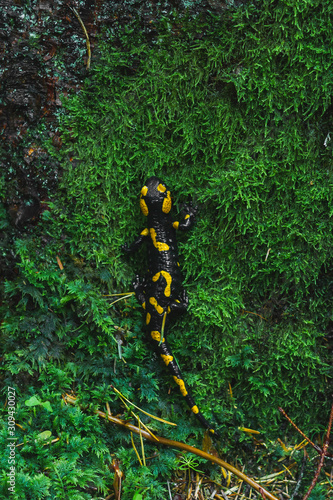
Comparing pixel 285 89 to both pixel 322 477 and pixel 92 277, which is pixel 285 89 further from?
pixel 322 477

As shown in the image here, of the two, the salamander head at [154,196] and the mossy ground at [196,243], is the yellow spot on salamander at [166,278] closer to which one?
the mossy ground at [196,243]

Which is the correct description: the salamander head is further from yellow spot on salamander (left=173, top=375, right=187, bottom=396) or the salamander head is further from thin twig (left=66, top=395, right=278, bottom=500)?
thin twig (left=66, top=395, right=278, bottom=500)

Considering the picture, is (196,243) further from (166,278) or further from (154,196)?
(154,196)

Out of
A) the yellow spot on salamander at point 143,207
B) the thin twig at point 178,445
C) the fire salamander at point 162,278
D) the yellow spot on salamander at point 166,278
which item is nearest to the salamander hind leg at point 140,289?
the fire salamander at point 162,278

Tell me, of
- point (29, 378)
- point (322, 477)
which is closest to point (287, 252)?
point (322, 477)

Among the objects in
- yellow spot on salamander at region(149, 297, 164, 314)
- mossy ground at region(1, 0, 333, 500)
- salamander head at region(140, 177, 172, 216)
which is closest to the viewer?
mossy ground at region(1, 0, 333, 500)

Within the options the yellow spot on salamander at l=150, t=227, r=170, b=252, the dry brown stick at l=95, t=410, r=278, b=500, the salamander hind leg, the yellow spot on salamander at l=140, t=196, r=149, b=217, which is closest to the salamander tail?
the dry brown stick at l=95, t=410, r=278, b=500

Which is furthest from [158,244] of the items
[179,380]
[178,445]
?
[178,445]
